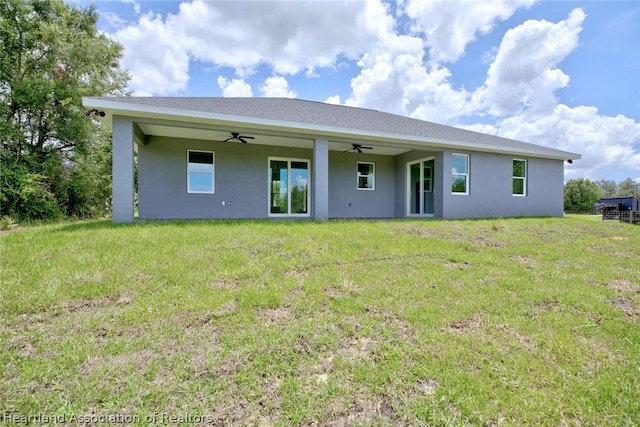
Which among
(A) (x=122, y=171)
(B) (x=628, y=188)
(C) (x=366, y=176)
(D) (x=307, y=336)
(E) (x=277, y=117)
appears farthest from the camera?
(B) (x=628, y=188)

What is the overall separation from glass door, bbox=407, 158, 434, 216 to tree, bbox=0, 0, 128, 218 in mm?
14473

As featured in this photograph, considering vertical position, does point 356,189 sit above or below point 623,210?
above

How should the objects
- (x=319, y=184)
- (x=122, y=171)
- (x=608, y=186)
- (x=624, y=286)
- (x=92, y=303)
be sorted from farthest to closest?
(x=608, y=186) → (x=319, y=184) → (x=122, y=171) → (x=624, y=286) → (x=92, y=303)

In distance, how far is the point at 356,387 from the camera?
224 cm

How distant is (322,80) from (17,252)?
1362 cm

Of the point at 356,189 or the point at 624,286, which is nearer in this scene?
the point at 624,286

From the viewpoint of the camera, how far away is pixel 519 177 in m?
12.3

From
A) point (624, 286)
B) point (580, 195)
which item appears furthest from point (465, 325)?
point (580, 195)

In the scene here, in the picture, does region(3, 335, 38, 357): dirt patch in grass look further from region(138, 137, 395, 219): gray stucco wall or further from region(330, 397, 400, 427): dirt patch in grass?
region(138, 137, 395, 219): gray stucco wall

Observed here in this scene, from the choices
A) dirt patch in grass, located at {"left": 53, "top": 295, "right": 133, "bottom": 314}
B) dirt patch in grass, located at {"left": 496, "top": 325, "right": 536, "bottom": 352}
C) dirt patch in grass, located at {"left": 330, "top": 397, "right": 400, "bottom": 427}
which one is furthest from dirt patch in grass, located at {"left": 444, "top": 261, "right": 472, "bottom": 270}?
dirt patch in grass, located at {"left": 53, "top": 295, "right": 133, "bottom": 314}

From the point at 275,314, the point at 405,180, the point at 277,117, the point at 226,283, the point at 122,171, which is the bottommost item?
the point at 275,314

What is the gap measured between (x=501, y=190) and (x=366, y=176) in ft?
17.7

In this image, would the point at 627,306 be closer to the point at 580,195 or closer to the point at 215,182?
the point at 215,182

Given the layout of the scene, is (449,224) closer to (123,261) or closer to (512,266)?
(512,266)
